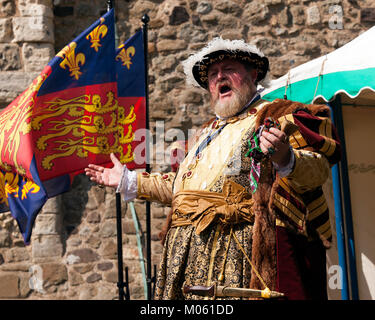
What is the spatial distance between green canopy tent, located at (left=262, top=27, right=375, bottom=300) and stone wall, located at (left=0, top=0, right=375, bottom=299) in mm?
1587

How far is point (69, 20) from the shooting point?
17.9 ft

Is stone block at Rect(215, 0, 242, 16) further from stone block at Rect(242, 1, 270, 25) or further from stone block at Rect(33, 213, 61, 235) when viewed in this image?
stone block at Rect(33, 213, 61, 235)

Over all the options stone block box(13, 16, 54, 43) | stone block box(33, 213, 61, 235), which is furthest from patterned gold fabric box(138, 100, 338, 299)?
stone block box(13, 16, 54, 43)

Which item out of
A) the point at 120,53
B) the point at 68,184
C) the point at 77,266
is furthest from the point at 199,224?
the point at 77,266

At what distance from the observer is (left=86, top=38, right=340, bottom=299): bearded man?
7.33 feet

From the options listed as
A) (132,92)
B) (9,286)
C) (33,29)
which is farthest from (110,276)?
(33,29)

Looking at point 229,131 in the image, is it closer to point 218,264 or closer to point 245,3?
point 218,264

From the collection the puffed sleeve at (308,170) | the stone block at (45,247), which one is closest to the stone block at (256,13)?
the stone block at (45,247)

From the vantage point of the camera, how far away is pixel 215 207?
7.93 ft

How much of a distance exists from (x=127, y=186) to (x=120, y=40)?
294cm

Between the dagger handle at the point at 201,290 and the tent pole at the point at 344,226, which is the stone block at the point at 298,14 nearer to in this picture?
the tent pole at the point at 344,226

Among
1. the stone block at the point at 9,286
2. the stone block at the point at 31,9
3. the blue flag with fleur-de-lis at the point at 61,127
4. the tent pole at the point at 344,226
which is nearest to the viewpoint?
the blue flag with fleur-de-lis at the point at 61,127

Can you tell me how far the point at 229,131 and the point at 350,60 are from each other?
1.08 m

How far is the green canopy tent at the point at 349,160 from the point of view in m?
3.50
